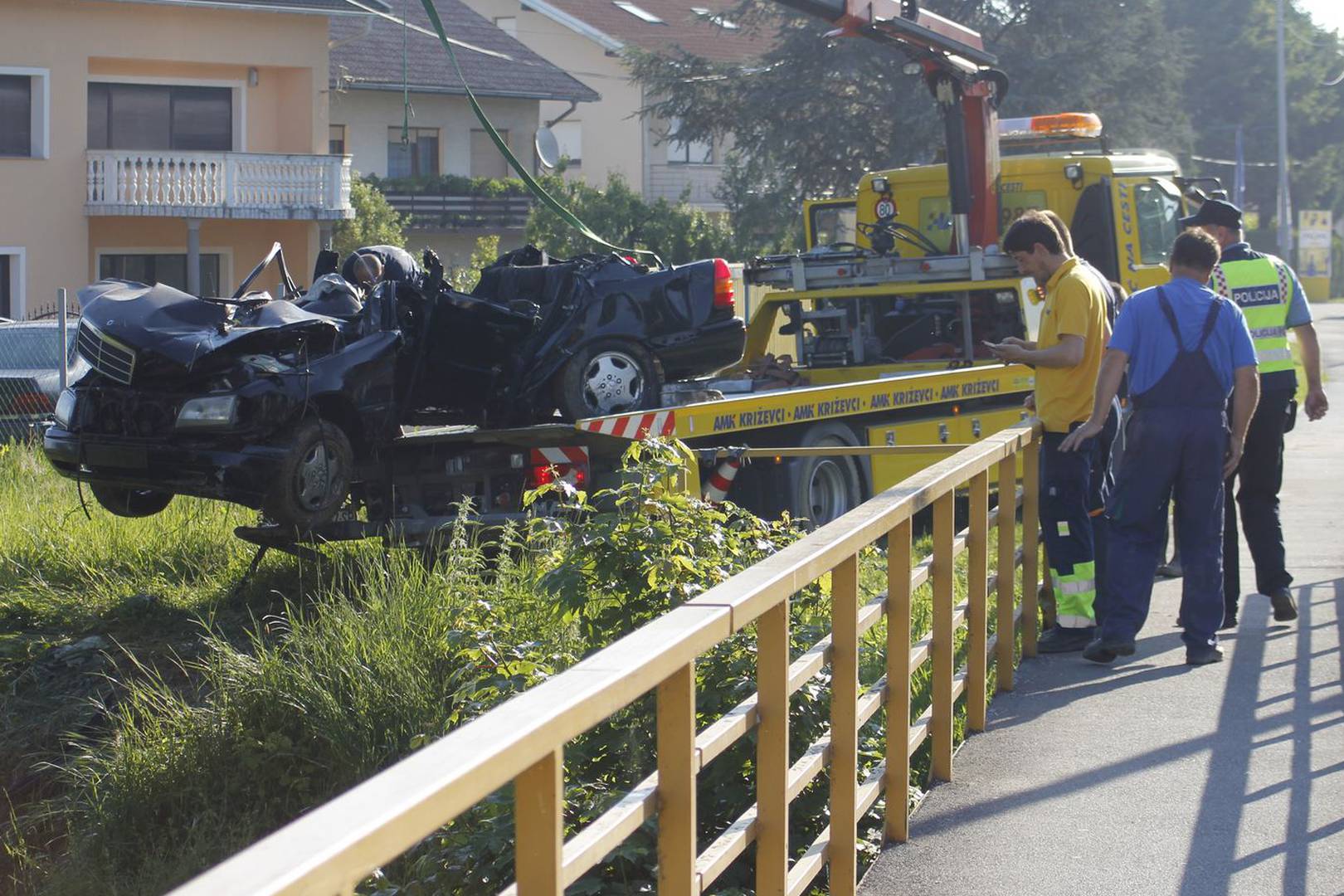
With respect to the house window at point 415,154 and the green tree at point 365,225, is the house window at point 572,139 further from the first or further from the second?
the green tree at point 365,225

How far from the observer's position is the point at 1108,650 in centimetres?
716

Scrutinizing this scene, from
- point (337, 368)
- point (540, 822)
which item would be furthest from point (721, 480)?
point (540, 822)

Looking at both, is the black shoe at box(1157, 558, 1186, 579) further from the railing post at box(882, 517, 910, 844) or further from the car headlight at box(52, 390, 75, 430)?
the car headlight at box(52, 390, 75, 430)

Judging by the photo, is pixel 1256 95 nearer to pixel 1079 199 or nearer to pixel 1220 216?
pixel 1079 199

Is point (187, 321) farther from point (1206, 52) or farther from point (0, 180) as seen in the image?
point (1206, 52)

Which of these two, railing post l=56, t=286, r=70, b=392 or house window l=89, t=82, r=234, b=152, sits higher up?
house window l=89, t=82, r=234, b=152

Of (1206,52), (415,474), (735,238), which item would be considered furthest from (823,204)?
(1206,52)

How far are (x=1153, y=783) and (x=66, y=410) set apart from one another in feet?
19.4

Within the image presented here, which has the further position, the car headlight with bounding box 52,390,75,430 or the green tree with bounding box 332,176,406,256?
the green tree with bounding box 332,176,406,256

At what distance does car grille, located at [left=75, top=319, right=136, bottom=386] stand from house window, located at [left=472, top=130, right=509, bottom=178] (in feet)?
105

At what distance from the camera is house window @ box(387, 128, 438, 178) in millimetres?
39375

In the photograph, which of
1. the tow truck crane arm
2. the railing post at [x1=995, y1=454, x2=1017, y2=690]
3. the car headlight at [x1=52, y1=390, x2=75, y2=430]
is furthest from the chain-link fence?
the railing post at [x1=995, y1=454, x2=1017, y2=690]

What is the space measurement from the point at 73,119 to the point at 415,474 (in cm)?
2109

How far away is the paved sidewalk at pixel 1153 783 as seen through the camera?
4.68 m
